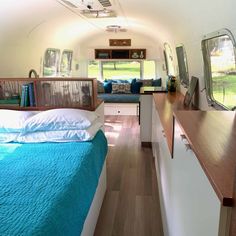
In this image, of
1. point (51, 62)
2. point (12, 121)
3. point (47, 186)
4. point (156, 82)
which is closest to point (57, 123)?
point (12, 121)

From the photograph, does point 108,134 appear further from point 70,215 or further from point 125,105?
point 70,215

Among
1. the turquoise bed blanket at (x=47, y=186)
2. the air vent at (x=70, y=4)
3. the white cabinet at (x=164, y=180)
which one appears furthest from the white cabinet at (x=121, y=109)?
the turquoise bed blanket at (x=47, y=186)

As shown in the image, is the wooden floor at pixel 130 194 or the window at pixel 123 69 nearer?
the wooden floor at pixel 130 194

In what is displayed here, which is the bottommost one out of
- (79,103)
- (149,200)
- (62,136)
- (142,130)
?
(149,200)

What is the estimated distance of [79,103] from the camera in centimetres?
279

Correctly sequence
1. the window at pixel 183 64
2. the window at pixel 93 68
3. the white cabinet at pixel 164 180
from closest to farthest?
the white cabinet at pixel 164 180, the window at pixel 183 64, the window at pixel 93 68

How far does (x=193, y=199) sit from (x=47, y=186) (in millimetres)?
843

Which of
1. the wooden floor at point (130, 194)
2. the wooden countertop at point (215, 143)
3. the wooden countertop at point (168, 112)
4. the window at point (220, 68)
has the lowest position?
the wooden floor at point (130, 194)

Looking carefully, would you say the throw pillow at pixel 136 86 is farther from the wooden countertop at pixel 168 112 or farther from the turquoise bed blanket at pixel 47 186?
the turquoise bed blanket at pixel 47 186

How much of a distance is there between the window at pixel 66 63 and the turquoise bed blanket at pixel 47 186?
15.9ft

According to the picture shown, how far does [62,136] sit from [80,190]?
0.81 meters

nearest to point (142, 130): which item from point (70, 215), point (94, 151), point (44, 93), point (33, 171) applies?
point (44, 93)

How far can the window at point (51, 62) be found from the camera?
18.5 ft

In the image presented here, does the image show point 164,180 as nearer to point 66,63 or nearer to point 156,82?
point 66,63
